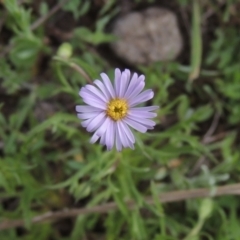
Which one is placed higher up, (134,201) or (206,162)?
(206,162)

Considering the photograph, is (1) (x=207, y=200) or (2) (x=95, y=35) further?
(2) (x=95, y=35)

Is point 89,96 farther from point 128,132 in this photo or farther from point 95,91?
point 128,132

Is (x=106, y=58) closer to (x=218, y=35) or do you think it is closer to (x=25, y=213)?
(x=218, y=35)

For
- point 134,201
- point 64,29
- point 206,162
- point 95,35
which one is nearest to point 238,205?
point 206,162

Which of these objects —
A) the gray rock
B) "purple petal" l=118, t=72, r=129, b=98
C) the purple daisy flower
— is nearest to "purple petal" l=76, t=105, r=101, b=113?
the purple daisy flower

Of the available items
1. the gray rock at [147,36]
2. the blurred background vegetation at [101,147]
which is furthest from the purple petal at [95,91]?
the gray rock at [147,36]

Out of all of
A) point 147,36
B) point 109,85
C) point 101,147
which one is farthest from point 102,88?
point 147,36

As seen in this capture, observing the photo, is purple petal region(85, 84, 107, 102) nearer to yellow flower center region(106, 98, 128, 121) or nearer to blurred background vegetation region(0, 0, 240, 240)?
yellow flower center region(106, 98, 128, 121)
